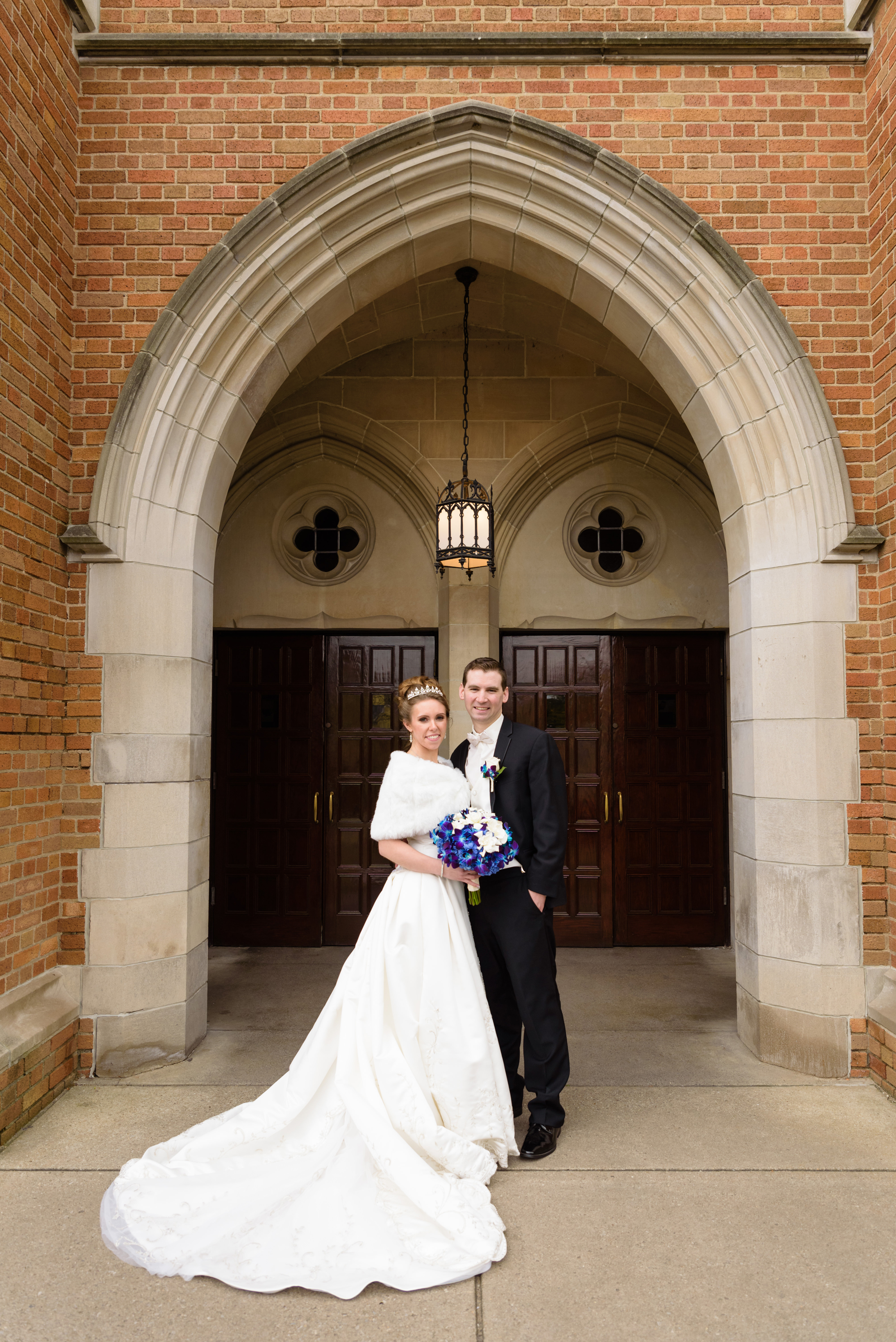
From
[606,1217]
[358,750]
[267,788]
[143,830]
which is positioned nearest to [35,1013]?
[143,830]

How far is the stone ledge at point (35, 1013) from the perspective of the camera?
339 centimetres

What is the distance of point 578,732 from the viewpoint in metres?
6.49

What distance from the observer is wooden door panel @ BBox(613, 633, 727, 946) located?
6.41m

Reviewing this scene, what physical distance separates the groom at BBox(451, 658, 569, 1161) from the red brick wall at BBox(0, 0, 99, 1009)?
199 centimetres

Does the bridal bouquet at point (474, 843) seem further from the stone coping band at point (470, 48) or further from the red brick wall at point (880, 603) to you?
the stone coping band at point (470, 48)

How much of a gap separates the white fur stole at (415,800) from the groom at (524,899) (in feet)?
0.47

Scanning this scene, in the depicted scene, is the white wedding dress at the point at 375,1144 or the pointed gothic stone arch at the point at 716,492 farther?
the pointed gothic stone arch at the point at 716,492

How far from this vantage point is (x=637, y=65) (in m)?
4.29

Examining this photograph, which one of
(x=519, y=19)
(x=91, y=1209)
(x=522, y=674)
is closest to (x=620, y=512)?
(x=522, y=674)

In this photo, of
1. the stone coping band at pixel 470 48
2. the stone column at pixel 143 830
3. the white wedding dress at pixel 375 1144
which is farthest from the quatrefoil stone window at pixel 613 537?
the white wedding dress at pixel 375 1144

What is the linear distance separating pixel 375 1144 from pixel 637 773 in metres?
4.25

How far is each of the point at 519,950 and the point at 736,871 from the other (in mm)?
1744

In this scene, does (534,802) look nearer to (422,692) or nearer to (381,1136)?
(422,692)

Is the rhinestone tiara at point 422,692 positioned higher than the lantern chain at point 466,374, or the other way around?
the lantern chain at point 466,374
